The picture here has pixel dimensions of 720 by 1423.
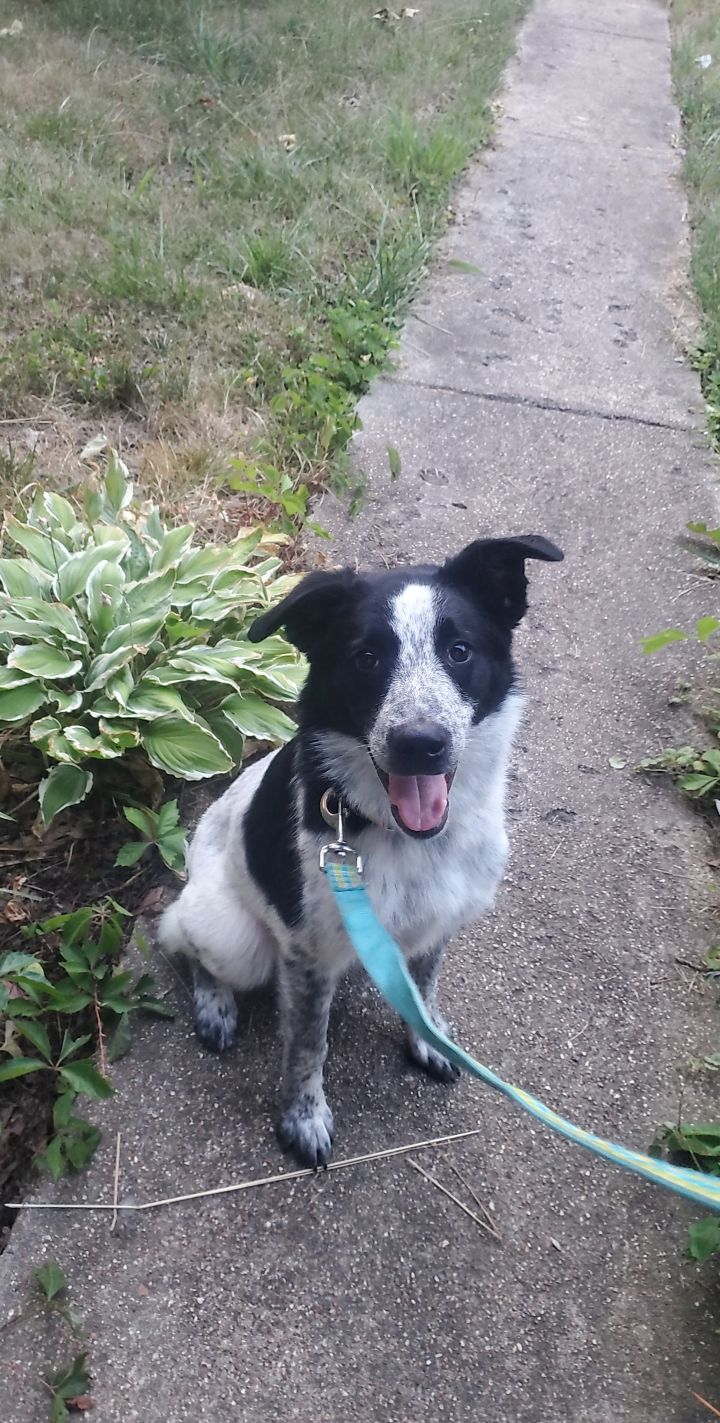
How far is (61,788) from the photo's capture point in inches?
102

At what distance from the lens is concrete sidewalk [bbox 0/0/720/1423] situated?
73.7 inches

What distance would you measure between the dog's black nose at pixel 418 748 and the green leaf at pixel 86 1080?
1.04 m

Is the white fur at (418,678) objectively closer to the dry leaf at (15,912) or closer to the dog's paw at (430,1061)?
the dog's paw at (430,1061)

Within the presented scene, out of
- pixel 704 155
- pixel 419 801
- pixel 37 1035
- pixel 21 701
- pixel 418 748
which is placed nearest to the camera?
pixel 418 748

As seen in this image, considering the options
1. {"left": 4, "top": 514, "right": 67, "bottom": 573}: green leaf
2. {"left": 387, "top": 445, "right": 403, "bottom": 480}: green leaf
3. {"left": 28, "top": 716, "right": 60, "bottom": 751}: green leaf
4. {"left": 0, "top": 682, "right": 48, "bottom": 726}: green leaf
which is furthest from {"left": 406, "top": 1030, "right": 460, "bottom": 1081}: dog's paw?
{"left": 387, "top": 445, "right": 403, "bottom": 480}: green leaf

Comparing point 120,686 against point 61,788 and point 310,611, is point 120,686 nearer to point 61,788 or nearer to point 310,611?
point 61,788

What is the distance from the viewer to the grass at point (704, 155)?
5.07 metres

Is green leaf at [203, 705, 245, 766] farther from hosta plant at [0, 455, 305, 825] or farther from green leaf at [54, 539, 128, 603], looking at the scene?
green leaf at [54, 539, 128, 603]

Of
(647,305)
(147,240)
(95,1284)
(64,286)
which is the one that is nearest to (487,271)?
(647,305)

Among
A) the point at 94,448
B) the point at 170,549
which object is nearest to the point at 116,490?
the point at 170,549

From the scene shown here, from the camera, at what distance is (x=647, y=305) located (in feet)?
18.4

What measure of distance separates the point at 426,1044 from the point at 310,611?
1.13 meters

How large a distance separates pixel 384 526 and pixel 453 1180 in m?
2.59

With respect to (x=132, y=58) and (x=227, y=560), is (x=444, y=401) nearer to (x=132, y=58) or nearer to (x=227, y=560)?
(x=227, y=560)
